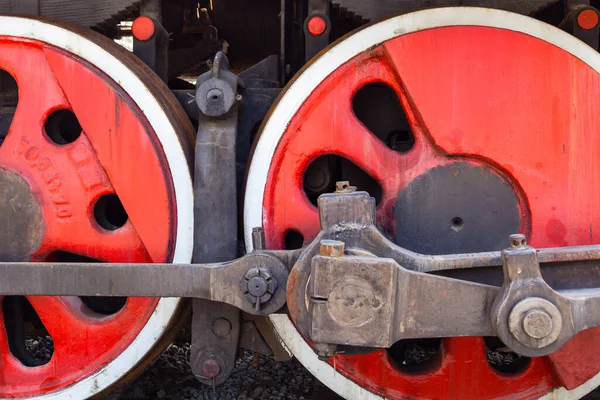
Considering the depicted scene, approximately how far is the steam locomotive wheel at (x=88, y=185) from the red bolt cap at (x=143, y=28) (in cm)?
10

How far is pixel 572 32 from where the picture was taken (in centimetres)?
153

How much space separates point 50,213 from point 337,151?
2.53 ft

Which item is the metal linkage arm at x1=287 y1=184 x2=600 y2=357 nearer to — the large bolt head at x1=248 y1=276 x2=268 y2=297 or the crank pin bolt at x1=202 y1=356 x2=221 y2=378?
the large bolt head at x1=248 y1=276 x2=268 y2=297

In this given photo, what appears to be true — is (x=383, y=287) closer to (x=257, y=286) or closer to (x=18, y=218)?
(x=257, y=286)

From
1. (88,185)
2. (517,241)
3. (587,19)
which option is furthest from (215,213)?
(587,19)

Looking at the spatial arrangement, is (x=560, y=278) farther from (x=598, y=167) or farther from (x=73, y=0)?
(x=73, y=0)

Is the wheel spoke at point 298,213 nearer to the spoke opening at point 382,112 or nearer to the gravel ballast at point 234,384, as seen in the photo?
the spoke opening at point 382,112

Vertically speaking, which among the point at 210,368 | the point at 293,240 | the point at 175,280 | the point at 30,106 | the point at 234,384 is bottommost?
the point at 234,384

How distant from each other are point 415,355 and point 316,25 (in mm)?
1318

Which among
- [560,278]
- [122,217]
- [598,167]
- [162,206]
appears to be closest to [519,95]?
[598,167]

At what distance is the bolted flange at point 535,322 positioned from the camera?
108 cm

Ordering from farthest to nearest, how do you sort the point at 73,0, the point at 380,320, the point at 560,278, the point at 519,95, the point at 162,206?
the point at 73,0, the point at 162,206, the point at 519,95, the point at 560,278, the point at 380,320

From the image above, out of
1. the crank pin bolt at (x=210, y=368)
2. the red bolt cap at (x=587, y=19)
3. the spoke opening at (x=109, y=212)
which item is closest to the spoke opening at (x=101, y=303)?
the spoke opening at (x=109, y=212)

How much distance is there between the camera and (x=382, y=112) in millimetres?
1605
